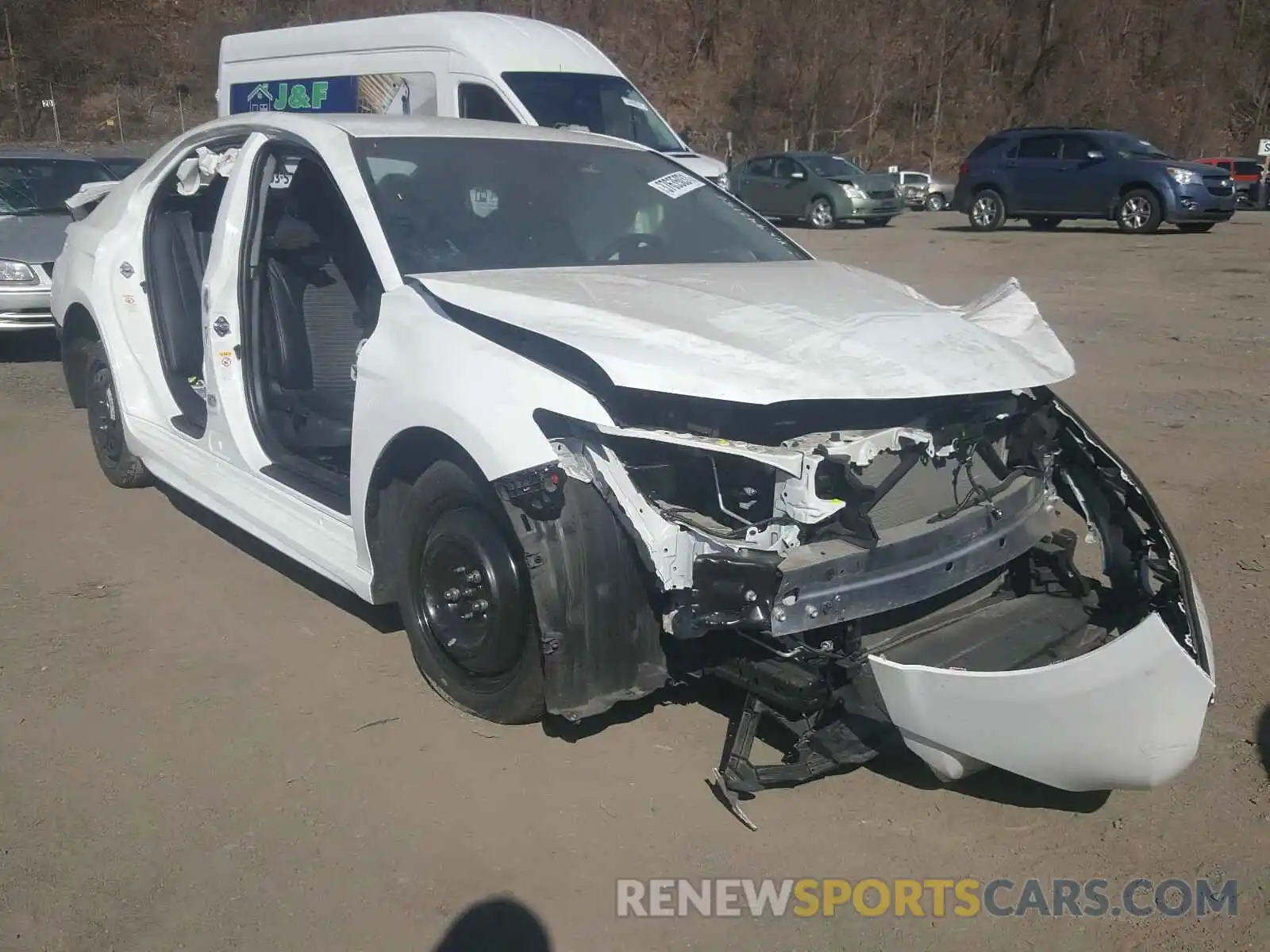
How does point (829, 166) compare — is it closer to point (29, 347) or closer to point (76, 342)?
point (29, 347)

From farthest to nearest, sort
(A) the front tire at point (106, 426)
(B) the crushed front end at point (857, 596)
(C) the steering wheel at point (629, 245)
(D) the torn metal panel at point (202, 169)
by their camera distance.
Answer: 1. (A) the front tire at point (106, 426)
2. (D) the torn metal panel at point (202, 169)
3. (C) the steering wheel at point (629, 245)
4. (B) the crushed front end at point (857, 596)

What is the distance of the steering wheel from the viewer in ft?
13.6

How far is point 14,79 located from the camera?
1909 inches

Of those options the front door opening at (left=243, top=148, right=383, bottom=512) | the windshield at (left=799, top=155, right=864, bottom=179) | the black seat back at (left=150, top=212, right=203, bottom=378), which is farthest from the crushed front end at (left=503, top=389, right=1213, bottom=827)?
the windshield at (left=799, top=155, right=864, bottom=179)

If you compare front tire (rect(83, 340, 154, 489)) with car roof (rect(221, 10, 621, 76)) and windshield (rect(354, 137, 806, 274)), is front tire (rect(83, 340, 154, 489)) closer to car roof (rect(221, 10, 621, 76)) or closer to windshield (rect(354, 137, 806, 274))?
windshield (rect(354, 137, 806, 274))

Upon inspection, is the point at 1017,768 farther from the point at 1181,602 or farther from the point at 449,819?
the point at 449,819

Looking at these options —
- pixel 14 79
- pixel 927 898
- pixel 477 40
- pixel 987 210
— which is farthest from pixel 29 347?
pixel 14 79

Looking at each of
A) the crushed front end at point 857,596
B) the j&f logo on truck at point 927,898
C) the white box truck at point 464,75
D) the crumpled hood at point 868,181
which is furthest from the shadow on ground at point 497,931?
the crumpled hood at point 868,181

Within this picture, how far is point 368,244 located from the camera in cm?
380

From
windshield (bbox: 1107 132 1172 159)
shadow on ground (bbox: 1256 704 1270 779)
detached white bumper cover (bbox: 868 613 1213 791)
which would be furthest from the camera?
windshield (bbox: 1107 132 1172 159)

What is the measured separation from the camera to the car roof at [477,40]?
36.3 ft

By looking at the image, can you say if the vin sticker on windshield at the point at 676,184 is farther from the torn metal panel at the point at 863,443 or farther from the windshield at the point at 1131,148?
the windshield at the point at 1131,148

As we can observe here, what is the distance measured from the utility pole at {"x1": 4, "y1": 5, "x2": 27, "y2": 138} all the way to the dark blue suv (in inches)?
1554

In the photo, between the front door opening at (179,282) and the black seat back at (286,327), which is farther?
the front door opening at (179,282)
